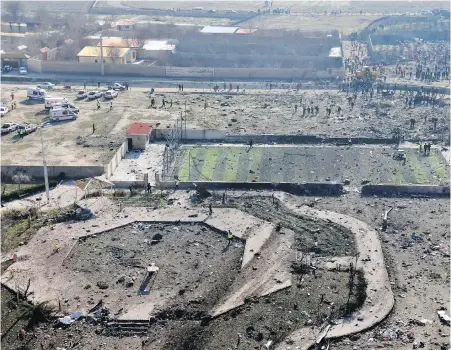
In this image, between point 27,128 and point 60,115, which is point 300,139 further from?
point 27,128

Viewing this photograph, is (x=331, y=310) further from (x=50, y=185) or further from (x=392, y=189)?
Result: (x=50, y=185)

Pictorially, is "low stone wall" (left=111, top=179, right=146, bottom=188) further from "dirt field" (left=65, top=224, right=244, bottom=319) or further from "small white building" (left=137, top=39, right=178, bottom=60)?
"small white building" (left=137, top=39, right=178, bottom=60)

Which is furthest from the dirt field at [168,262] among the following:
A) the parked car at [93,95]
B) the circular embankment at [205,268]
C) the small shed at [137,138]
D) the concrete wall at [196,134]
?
the parked car at [93,95]

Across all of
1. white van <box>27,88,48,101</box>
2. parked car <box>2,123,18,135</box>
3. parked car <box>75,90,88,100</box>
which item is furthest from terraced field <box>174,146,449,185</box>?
white van <box>27,88,48,101</box>

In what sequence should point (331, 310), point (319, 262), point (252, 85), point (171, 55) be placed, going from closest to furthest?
1. point (331, 310)
2. point (319, 262)
3. point (252, 85)
4. point (171, 55)

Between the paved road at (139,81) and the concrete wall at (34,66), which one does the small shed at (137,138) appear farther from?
the concrete wall at (34,66)

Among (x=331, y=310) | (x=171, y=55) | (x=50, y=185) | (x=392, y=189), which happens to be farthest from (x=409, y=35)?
(x=331, y=310)
